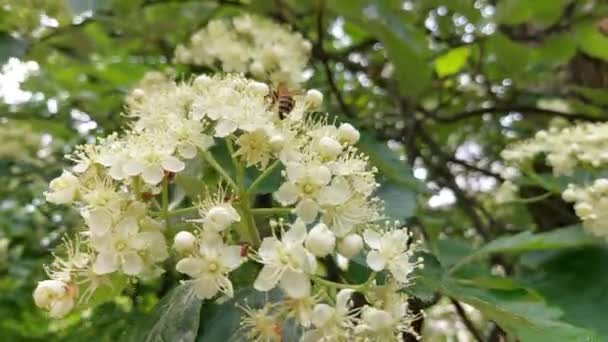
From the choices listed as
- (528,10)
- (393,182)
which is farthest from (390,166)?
(528,10)

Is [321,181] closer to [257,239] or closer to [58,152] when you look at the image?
[257,239]

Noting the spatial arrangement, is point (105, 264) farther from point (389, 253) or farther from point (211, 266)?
point (389, 253)

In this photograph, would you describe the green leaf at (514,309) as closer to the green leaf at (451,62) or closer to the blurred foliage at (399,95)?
the blurred foliage at (399,95)

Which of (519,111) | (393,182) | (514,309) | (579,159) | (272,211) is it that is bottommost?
(272,211)

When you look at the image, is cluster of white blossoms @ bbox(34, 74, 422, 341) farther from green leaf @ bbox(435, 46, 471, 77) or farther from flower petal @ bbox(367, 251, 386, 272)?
green leaf @ bbox(435, 46, 471, 77)

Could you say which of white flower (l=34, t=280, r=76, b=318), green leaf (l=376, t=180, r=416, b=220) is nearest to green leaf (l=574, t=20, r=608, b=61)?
green leaf (l=376, t=180, r=416, b=220)

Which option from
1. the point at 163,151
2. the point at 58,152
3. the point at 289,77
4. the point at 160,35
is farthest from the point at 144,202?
the point at 58,152
